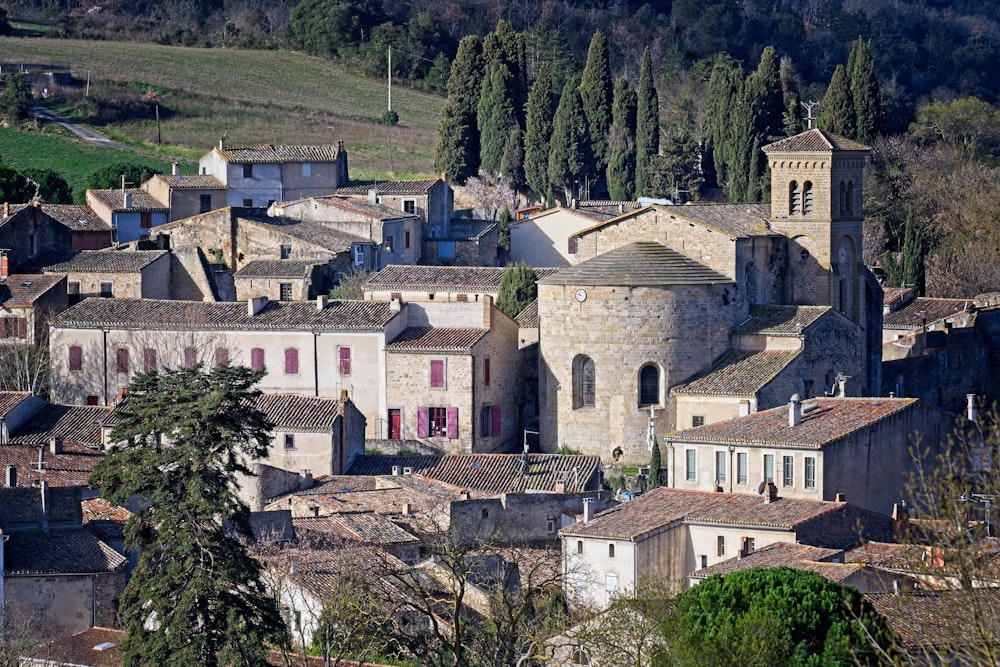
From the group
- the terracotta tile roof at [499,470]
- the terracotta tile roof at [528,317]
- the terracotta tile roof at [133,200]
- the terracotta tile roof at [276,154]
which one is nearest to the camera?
the terracotta tile roof at [499,470]

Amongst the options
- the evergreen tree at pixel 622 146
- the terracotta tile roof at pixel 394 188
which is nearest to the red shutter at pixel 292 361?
the terracotta tile roof at pixel 394 188

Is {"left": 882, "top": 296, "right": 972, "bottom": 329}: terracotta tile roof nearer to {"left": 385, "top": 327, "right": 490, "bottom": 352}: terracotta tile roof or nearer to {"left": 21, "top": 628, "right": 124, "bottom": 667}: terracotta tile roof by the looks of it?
{"left": 385, "top": 327, "right": 490, "bottom": 352}: terracotta tile roof

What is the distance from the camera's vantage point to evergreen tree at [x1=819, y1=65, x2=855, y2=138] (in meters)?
80.4

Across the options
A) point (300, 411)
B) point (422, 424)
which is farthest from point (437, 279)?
point (300, 411)

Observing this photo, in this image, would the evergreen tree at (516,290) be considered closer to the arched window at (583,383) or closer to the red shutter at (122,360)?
the arched window at (583,383)

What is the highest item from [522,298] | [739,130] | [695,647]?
[739,130]

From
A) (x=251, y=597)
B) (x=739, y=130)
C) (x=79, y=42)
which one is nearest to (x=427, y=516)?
(x=251, y=597)

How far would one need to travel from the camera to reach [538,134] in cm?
8481

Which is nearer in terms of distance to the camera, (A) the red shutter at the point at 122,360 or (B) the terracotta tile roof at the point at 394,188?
(A) the red shutter at the point at 122,360

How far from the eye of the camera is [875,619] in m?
32.9

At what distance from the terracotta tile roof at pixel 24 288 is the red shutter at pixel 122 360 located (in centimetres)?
375

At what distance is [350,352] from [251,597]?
2078cm

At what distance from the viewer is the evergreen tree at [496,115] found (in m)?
85.0

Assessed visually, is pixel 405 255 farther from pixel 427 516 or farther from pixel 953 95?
pixel 953 95
